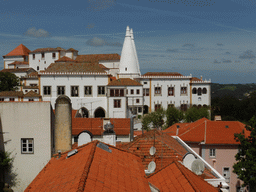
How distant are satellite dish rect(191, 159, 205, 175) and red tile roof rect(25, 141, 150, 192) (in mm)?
2681

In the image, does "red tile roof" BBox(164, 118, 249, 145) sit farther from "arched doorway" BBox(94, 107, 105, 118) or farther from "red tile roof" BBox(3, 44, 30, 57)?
"red tile roof" BBox(3, 44, 30, 57)

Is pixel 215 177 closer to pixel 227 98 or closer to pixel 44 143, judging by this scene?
pixel 44 143

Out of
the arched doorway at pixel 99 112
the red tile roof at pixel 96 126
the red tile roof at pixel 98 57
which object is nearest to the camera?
the red tile roof at pixel 96 126

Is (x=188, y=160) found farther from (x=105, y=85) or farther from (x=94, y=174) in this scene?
(x=105, y=85)

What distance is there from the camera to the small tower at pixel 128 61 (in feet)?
238

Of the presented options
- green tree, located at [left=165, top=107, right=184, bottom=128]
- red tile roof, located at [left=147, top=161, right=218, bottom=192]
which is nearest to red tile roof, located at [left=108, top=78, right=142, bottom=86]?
green tree, located at [left=165, top=107, right=184, bottom=128]

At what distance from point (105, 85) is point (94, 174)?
163 ft

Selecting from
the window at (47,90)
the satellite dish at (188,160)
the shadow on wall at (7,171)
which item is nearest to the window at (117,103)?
the window at (47,90)

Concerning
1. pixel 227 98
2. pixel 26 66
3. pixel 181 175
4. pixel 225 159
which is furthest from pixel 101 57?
pixel 181 175

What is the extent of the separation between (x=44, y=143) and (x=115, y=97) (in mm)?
38928

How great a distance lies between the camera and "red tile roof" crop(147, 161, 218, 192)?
10719 millimetres

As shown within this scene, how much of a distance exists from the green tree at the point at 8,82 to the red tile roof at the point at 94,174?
215 feet

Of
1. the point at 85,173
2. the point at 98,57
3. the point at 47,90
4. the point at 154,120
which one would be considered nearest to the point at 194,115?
the point at 154,120

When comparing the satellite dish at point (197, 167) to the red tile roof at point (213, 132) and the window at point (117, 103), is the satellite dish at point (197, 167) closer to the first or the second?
the red tile roof at point (213, 132)
